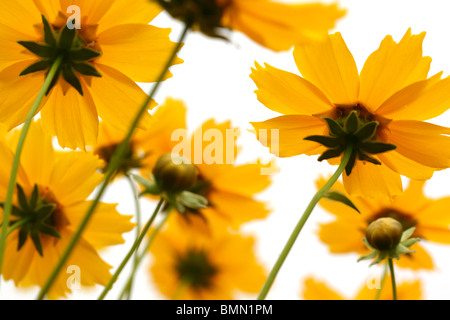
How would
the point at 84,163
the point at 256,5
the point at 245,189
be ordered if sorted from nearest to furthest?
the point at 256,5 < the point at 84,163 < the point at 245,189

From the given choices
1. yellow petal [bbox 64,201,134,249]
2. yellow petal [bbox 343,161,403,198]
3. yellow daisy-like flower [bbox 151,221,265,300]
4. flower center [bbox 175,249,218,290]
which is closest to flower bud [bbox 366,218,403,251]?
yellow petal [bbox 343,161,403,198]

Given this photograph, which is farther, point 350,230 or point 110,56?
point 350,230

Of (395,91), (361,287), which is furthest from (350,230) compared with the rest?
(395,91)

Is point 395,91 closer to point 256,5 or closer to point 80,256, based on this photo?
point 256,5

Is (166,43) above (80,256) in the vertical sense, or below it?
above

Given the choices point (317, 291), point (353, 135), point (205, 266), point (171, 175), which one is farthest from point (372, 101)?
point (205, 266)

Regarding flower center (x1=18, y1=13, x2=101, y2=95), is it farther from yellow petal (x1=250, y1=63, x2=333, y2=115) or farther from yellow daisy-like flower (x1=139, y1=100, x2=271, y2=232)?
yellow daisy-like flower (x1=139, y1=100, x2=271, y2=232)

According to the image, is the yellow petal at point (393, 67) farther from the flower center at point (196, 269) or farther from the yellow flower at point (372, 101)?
the flower center at point (196, 269)

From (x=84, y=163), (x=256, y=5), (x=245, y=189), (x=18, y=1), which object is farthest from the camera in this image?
(x=245, y=189)
